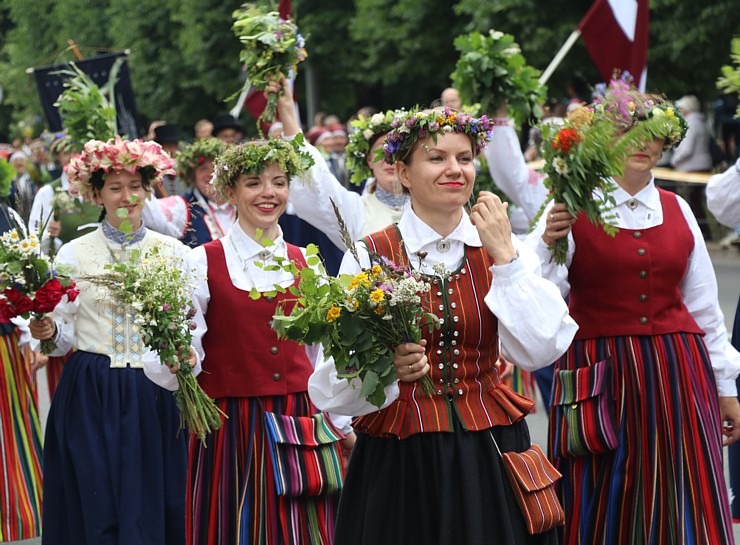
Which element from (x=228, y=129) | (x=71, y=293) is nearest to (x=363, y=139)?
(x=71, y=293)

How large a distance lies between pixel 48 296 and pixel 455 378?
83.9 inches

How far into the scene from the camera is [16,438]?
309 inches

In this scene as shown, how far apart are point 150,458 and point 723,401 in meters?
2.47

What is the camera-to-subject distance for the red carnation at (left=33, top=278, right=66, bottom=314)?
5734 mm

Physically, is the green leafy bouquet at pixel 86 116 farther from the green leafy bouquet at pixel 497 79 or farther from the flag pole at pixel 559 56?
the flag pole at pixel 559 56

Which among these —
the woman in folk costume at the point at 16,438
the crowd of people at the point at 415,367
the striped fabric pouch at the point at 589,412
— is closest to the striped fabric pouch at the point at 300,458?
the crowd of people at the point at 415,367

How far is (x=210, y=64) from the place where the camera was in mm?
27984

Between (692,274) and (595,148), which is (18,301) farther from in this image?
(692,274)

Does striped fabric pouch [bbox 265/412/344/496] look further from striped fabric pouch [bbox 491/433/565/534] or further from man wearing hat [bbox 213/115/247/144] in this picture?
man wearing hat [bbox 213/115/247/144]

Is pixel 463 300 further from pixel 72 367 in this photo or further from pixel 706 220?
pixel 706 220

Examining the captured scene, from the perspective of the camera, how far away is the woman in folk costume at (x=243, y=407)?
18.0 feet

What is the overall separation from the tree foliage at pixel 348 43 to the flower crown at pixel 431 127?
5.15m

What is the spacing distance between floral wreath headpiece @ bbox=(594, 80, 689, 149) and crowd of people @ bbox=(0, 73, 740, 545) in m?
0.04

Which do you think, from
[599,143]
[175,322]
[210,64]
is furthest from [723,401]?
[210,64]
